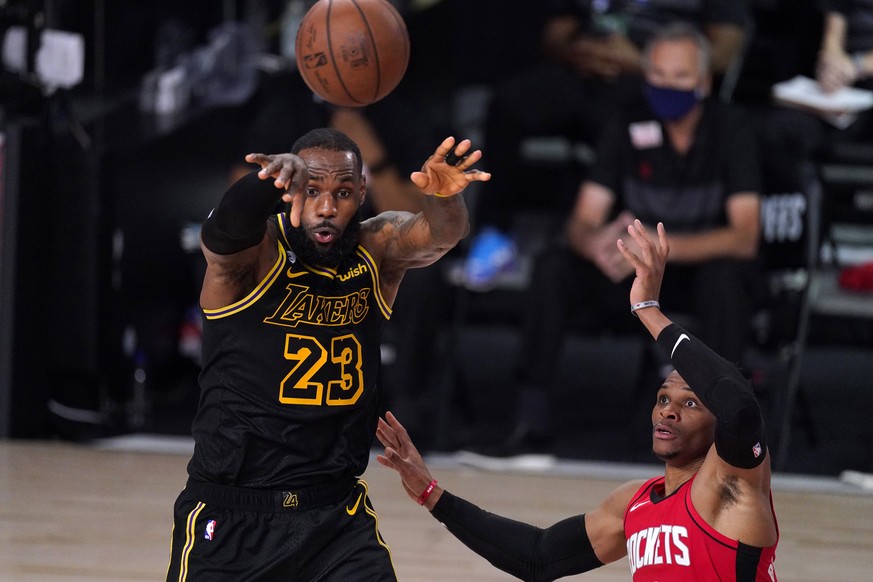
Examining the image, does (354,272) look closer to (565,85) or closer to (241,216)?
(241,216)

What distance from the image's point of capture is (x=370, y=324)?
3.19 m

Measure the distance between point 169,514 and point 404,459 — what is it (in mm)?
2300

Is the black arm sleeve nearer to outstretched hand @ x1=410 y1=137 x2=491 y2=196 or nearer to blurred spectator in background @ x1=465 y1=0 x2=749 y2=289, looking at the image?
outstretched hand @ x1=410 y1=137 x2=491 y2=196

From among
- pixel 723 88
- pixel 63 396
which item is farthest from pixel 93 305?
pixel 723 88

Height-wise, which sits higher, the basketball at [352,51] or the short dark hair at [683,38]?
the basketball at [352,51]

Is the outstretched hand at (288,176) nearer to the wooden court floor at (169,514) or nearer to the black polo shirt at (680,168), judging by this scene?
the wooden court floor at (169,514)

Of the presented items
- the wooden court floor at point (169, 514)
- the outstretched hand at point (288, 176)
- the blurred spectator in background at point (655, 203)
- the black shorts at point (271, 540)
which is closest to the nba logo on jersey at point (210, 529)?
the black shorts at point (271, 540)

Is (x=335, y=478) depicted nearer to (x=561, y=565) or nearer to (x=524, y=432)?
(x=561, y=565)

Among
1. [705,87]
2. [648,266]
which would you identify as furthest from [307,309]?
[705,87]

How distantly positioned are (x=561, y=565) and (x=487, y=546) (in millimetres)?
199

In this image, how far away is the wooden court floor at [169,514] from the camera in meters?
4.51

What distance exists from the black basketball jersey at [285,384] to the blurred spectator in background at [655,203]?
3478mm

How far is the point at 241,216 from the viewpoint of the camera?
280cm

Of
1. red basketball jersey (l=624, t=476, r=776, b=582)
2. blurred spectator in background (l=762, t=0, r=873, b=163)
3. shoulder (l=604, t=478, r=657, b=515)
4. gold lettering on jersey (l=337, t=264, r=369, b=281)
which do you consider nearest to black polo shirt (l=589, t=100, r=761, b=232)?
blurred spectator in background (l=762, t=0, r=873, b=163)
